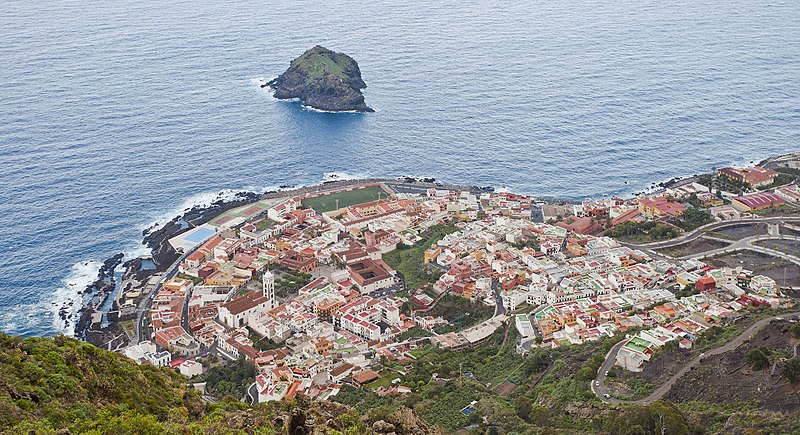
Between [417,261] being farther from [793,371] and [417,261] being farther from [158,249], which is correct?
[793,371]

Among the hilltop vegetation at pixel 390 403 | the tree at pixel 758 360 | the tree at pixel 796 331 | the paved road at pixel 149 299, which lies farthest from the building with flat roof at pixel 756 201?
the paved road at pixel 149 299

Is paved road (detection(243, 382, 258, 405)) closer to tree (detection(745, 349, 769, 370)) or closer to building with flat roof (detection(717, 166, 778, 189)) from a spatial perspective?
tree (detection(745, 349, 769, 370))

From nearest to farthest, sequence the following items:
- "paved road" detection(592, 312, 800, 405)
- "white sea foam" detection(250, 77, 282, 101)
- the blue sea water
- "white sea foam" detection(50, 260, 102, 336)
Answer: "paved road" detection(592, 312, 800, 405)
"white sea foam" detection(50, 260, 102, 336)
the blue sea water
"white sea foam" detection(250, 77, 282, 101)

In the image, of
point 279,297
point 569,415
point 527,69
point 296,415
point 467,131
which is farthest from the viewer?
point 527,69

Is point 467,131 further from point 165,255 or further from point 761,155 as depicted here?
point 165,255

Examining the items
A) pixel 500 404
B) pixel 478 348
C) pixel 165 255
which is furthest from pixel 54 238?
pixel 500 404

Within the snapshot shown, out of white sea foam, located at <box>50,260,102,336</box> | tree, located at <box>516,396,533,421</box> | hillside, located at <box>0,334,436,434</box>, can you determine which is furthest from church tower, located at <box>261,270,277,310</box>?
hillside, located at <box>0,334,436,434</box>
